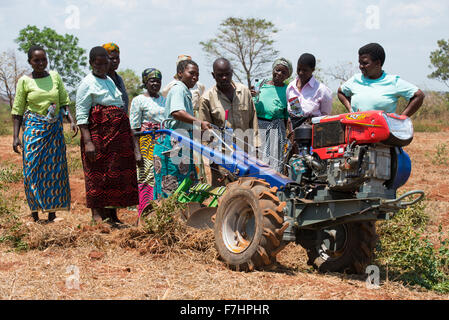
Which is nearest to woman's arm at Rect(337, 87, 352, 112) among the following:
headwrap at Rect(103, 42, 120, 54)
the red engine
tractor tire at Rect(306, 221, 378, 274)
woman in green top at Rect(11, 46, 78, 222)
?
the red engine

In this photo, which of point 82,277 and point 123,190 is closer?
point 82,277

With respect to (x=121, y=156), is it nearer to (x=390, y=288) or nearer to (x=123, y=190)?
(x=123, y=190)

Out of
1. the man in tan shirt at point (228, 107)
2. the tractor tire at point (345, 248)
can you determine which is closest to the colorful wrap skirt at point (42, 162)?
the man in tan shirt at point (228, 107)

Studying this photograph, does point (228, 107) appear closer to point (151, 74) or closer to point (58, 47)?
point (151, 74)

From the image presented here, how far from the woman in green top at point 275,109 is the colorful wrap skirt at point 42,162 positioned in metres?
2.52

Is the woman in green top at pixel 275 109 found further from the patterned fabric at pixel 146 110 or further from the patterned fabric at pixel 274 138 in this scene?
the patterned fabric at pixel 146 110

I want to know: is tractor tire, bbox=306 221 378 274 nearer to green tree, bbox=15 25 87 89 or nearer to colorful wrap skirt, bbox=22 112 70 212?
colorful wrap skirt, bbox=22 112 70 212

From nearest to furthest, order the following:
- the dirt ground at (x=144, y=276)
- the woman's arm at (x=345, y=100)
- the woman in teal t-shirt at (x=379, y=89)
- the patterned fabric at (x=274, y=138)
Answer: the dirt ground at (x=144, y=276) < the woman in teal t-shirt at (x=379, y=89) < the woman's arm at (x=345, y=100) < the patterned fabric at (x=274, y=138)

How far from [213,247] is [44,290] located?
1.70 metres

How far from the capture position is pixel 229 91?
632 centimetres

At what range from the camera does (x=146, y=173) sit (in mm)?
7207

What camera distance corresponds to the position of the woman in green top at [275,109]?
6.70 meters

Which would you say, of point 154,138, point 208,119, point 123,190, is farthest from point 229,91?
point 123,190

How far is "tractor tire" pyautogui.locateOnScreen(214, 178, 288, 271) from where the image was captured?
14.8 ft
